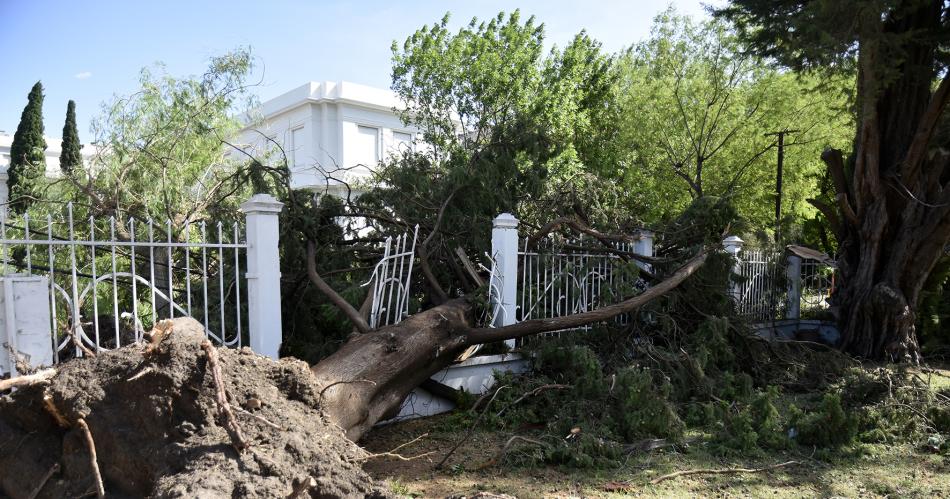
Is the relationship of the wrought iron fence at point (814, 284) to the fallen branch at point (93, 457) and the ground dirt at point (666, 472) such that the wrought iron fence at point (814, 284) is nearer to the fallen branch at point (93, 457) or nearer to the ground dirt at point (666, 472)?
the ground dirt at point (666, 472)

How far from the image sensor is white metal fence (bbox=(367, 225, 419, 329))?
16.6ft

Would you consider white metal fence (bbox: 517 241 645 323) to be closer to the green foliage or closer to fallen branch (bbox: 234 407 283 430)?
the green foliage

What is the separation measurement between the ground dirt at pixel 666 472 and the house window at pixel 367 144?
18692 mm

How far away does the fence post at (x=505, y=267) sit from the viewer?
5.88 meters

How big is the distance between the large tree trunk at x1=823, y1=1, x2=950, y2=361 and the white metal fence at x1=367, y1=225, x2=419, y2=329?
235 inches

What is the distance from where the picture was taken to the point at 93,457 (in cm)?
262

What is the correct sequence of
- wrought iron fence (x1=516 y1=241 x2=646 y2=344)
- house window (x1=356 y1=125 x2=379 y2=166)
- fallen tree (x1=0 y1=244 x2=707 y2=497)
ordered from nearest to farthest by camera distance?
1. fallen tree (x1=0 y1=244 x2=707 y2=497)
2. wrought iron fence (x1=516 y1=241 x2=646 y2=344)
3. house window (x1=356 y1=125 x2=379 y2=166)

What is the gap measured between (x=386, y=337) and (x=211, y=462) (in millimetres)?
1904

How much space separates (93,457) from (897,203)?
9.47 meters

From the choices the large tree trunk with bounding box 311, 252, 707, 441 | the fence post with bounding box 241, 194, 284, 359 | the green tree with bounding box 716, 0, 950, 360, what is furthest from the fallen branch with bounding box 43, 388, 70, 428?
the green tree with bounding box 716, 0, 950, 360

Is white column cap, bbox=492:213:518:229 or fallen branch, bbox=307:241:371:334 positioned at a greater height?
white column cap, bbox=492:213:518:229

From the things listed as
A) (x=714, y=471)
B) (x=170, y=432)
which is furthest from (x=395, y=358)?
(x=714, y=471)

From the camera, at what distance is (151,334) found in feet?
9.36

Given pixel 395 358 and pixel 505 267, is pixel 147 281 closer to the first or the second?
pixel 395 358
